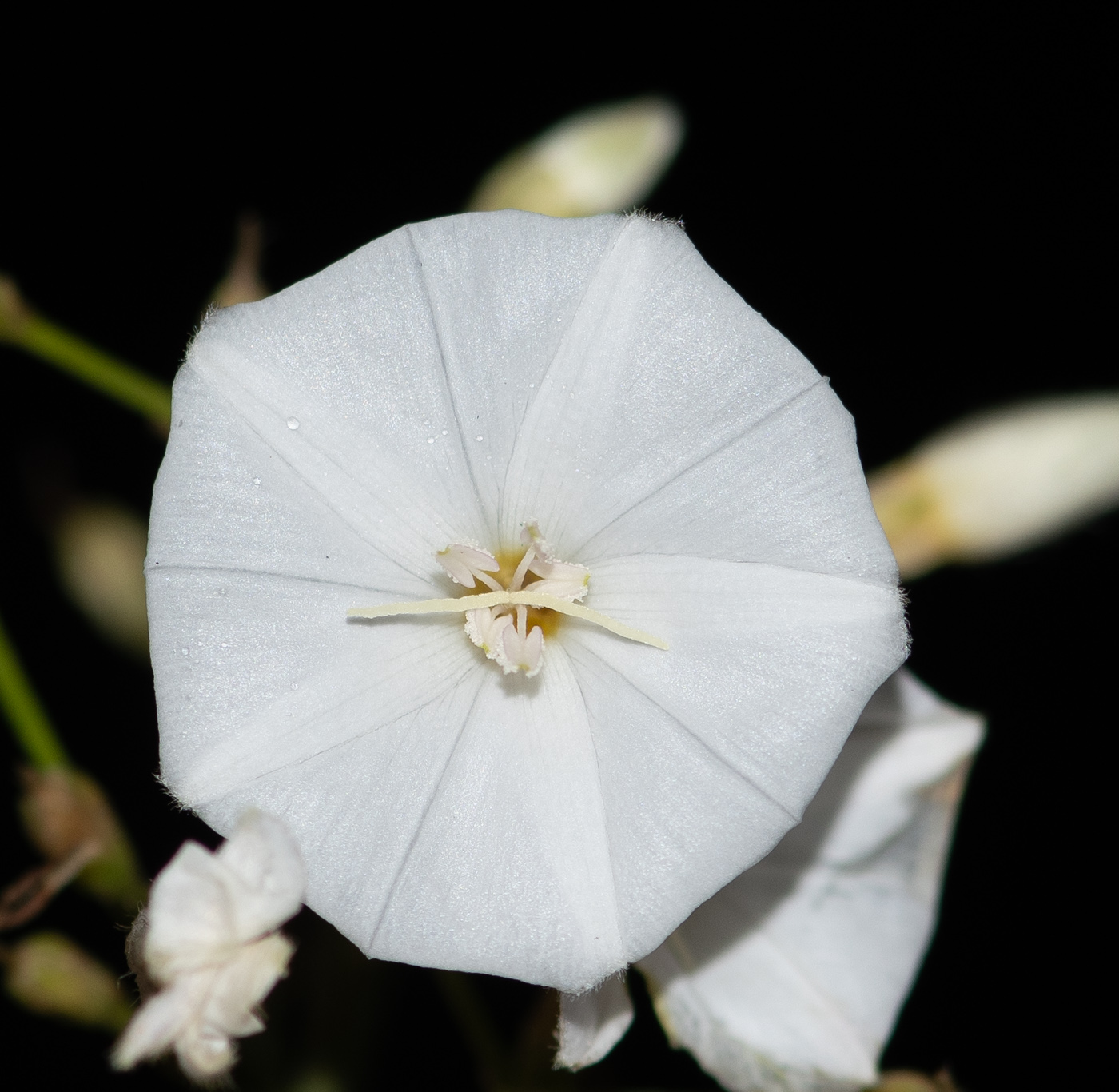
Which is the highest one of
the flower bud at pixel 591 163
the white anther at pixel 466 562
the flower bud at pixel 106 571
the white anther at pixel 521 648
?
the flower bud at pixel 591 163

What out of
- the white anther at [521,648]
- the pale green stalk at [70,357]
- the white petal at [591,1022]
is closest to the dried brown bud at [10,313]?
the pale green stalk at [70,357]

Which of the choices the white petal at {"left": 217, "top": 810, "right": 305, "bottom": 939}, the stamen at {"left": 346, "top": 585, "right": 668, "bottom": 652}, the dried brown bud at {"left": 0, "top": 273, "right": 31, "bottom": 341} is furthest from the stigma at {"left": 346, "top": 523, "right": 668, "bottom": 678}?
the dried brown bud at {"left": 0, "top": 273, "right": 31, "bottom": 341}

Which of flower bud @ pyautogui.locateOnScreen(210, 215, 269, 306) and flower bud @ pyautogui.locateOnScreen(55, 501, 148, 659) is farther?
flower bud @ pyautogui.locateOnScreen(55, 501, 148, 659)

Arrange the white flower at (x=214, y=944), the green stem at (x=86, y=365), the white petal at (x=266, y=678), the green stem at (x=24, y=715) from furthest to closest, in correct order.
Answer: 1. the green stem at (x=86, y=365)
2. the green stem at (x=24, y=715)
3. the white petal at (x=266, y=678)
4. the white flower at (x=214, y=944)

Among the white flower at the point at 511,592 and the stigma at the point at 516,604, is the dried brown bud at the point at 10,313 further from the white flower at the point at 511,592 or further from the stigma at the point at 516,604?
the stigma at the point at 516,604

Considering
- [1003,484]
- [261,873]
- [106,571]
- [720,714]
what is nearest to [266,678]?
[261,873]

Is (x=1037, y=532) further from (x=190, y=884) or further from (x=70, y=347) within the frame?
(x=70, y=347)

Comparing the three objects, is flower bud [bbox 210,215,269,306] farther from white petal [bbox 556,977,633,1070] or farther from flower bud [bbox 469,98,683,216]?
white petal [bbox 556,977,633,1070]
